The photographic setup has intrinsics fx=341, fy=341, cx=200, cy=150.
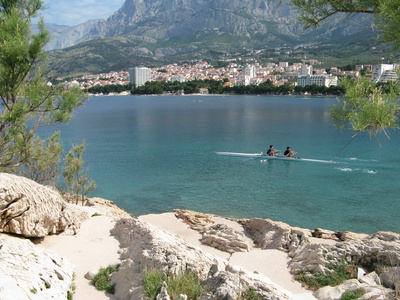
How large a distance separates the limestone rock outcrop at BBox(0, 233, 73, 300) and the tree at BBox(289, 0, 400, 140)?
15.1 ft

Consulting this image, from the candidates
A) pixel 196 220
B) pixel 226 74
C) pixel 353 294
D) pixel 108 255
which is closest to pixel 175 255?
pixel 108 255

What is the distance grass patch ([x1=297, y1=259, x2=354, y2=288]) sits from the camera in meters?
6.41

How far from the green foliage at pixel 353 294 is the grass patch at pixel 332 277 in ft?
4.08

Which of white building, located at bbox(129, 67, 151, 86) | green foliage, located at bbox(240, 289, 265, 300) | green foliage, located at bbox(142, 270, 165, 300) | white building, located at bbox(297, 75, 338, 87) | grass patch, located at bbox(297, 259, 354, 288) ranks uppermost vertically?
white building, located at bbox(129, 67, 151, 86)

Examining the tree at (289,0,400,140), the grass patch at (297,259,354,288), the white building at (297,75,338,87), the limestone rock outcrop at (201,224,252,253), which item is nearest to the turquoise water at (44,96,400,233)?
the limestone rock outcrop at (201,224,252,253)

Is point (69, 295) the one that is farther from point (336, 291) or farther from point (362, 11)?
point (362, 11)

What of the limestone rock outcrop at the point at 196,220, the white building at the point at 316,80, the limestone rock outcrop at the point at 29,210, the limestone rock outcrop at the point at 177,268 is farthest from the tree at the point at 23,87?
the white building at the point at 316,80

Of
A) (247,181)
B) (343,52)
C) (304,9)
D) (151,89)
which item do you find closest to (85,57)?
(151,89)

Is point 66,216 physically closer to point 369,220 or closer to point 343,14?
point 343,14

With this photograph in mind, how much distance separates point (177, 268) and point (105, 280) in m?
1.57

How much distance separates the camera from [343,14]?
5.25m

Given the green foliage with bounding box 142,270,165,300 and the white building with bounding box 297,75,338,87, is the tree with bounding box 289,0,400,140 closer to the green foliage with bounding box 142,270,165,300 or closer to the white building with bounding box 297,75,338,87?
the green foliage with bounding box 142,270,165,300

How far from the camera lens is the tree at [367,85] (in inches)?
167

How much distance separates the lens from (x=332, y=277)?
21.3ft
